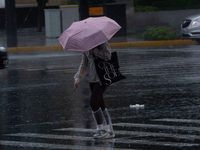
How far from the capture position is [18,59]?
16891 mm

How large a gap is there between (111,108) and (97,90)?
7.13 feet

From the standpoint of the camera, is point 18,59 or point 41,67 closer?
point 41,67

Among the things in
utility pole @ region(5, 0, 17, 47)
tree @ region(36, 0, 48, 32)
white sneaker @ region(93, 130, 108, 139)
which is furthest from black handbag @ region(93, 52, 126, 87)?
tree @ region(36, 0, 48, 32)

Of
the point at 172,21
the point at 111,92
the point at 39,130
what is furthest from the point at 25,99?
the point at 172,21

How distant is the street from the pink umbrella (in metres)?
1.26

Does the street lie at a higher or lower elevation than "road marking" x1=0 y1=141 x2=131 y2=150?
lower

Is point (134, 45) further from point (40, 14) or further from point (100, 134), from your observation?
point (100, 134)

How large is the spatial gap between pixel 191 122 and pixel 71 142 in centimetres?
198

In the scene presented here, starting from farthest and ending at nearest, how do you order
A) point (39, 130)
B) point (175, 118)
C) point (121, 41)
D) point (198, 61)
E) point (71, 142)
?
1. point (121, 41)
2. point (198, 61)
3. point (175, 118)
4. point (39, 130)
5. point (71, 142)

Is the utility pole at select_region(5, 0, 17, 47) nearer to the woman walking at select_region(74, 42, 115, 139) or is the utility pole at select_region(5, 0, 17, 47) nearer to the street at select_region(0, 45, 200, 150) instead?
the street at select_region(0, 45, 200, 150)

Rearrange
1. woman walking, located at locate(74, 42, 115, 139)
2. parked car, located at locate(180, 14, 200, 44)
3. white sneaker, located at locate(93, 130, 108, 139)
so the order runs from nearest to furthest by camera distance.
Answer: woman walking, located at locate(74, 42, 115, 139)
white sneaker, located at locate(93, 130, 108, 139)
parked car, located at locate(180, 14, 200, 44)

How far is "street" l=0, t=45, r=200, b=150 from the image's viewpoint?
19.1ft

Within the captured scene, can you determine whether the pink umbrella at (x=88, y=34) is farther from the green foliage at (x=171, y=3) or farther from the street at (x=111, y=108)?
the green foliage at (x=171, y=3)

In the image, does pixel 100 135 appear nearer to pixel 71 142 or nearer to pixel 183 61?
pixel 71 142
